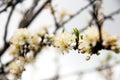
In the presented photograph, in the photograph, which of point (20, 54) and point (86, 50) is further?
point (20, 54)

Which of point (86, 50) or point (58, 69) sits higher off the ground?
point (86, 50)

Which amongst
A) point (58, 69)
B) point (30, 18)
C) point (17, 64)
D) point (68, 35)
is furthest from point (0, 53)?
point (58, 69)

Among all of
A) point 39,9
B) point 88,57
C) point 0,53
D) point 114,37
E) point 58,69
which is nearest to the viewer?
point 88,57

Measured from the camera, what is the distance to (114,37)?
6.59 feet

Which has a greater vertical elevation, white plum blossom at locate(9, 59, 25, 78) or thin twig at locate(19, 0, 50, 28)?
thin twig at locate(19, 0, 50, 28)

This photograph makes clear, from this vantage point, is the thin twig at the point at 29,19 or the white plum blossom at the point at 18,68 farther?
the thin twig at the point at 29,19

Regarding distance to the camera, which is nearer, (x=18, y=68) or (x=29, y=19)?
(x=18, y=68)

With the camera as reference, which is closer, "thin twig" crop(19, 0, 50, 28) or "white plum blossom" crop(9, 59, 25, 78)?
"white plum blossom" crop(9, 59, 25, 78)

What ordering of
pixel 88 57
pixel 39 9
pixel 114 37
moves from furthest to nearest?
1. pixel 39 9
2. pixel 114 37
3. pixel 88 57

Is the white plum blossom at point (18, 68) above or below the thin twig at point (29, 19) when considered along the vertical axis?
below

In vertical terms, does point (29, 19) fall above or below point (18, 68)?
above

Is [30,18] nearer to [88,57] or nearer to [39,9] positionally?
[39,9]

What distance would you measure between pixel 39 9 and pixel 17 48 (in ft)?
4.52

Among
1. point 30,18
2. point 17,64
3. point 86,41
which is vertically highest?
point 30,18
